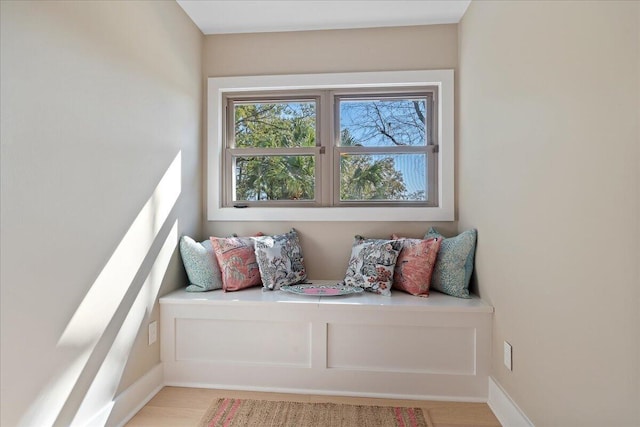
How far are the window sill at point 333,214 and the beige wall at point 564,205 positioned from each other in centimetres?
55

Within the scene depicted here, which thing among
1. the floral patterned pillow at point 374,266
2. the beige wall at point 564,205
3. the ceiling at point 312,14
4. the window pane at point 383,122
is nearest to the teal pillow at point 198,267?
the floral patterned pillow at point 374,266

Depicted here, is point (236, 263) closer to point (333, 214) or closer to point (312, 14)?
point (333, 214)

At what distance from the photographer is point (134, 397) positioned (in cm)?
178

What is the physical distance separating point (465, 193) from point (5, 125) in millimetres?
2368

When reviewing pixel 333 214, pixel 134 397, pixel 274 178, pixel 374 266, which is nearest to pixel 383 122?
pixel 333 214

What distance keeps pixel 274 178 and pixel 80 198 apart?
1.46m

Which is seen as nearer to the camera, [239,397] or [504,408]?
[504,408]

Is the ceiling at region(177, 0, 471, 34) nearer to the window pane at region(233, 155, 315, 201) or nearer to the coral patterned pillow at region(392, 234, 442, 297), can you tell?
the window pane at region(233, 155, 315, 201)

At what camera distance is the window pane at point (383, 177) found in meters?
2.59

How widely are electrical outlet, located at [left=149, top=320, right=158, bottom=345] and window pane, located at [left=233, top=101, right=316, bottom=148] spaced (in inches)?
57.0

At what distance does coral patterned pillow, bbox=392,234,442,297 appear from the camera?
2082mm

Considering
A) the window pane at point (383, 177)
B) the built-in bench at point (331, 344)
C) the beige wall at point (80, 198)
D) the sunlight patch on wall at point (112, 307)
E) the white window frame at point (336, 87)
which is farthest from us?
the window pane at point (383, 177)

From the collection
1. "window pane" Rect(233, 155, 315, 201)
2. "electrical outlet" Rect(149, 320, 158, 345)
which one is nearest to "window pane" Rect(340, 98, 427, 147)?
"window pane" Rect(233, 155, 315, 201)

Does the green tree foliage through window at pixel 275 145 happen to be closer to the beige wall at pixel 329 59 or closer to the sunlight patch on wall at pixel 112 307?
the beige wall at pixel 329 59
